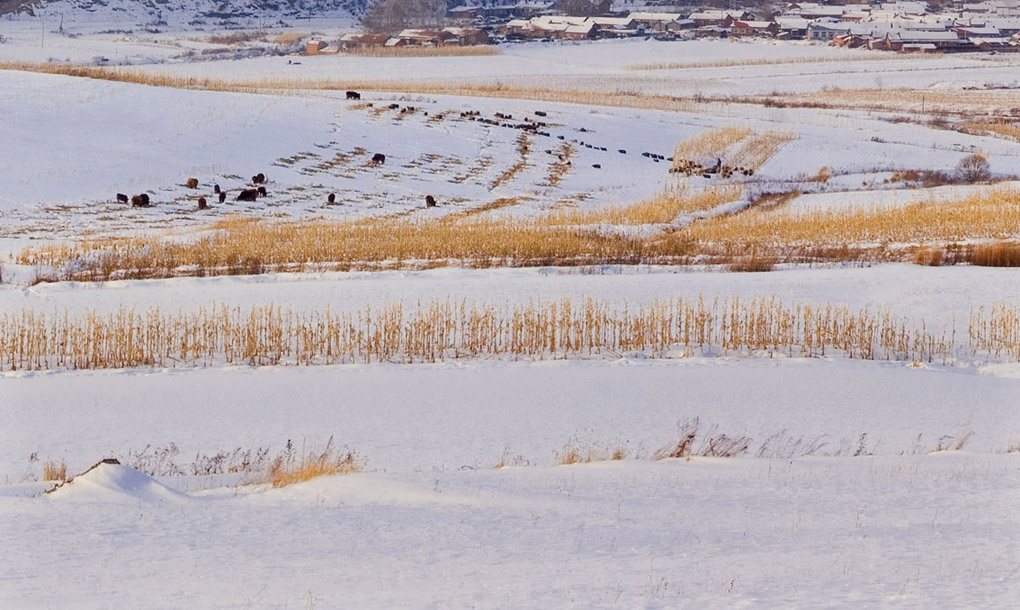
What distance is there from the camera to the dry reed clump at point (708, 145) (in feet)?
145

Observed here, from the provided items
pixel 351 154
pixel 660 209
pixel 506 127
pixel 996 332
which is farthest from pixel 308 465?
pixel 506 127

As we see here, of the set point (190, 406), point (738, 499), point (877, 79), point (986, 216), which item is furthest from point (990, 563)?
point (877, 79)

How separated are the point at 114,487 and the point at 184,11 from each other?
13786 centimetres

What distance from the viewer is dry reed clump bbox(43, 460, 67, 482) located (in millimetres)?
9719

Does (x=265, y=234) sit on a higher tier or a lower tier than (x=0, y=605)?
lower

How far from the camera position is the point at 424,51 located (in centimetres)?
10819

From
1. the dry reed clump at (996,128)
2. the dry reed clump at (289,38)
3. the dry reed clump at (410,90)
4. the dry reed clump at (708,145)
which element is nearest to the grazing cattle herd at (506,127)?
the dry reed clump at (708,145)

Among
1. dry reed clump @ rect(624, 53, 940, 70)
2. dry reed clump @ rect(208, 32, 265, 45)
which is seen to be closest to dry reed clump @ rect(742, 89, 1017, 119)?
dry reed clump @ rect(624, 53, 940, 70)

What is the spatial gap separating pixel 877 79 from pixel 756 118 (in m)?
33.4

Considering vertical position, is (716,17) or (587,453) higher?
(716,17)

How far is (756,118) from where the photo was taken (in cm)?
5644

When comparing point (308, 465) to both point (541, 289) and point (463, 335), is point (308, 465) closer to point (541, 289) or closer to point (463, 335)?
point (463, 335)

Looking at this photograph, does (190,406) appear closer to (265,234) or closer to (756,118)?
(265,234)

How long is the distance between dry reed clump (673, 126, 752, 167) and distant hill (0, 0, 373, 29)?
92.6 m
